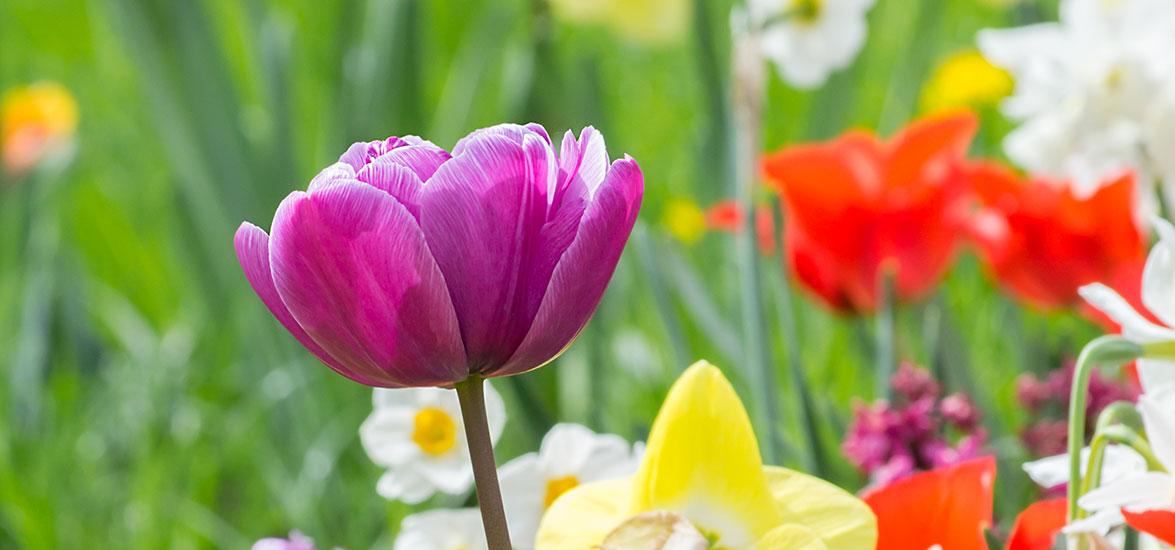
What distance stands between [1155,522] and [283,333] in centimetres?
89

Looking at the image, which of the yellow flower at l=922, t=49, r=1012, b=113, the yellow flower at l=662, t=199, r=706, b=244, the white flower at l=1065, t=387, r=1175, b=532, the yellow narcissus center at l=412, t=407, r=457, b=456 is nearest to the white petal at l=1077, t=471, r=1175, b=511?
the white flower at l=1065, t=387, r=1175, b=532

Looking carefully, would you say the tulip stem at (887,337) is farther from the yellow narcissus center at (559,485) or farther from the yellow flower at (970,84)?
the yellow flower at (970,84)

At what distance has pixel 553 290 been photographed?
31 cm

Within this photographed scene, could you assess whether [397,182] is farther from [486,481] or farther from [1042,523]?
[1042,523]

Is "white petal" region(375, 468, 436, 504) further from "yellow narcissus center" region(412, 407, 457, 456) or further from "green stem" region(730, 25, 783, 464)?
"green stem" region(730, 25, 783, 464)

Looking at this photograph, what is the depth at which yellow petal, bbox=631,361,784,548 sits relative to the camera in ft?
1.16

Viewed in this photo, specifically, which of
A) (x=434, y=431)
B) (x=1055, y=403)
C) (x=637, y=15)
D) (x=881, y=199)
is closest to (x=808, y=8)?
(x=881, y=199)

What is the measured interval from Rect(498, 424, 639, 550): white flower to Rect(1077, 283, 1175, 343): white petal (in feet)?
0.55

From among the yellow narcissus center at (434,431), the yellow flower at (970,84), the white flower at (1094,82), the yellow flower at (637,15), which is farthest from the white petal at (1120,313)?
the yellow flower at (970,84)

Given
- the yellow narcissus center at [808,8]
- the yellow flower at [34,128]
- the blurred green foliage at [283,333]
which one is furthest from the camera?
the yellow flower at [34,128]

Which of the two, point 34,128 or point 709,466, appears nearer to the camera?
point 709,466

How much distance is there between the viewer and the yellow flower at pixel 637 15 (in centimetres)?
141

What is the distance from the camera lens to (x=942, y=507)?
384mm

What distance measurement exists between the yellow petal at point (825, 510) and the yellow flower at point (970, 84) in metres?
1.20
